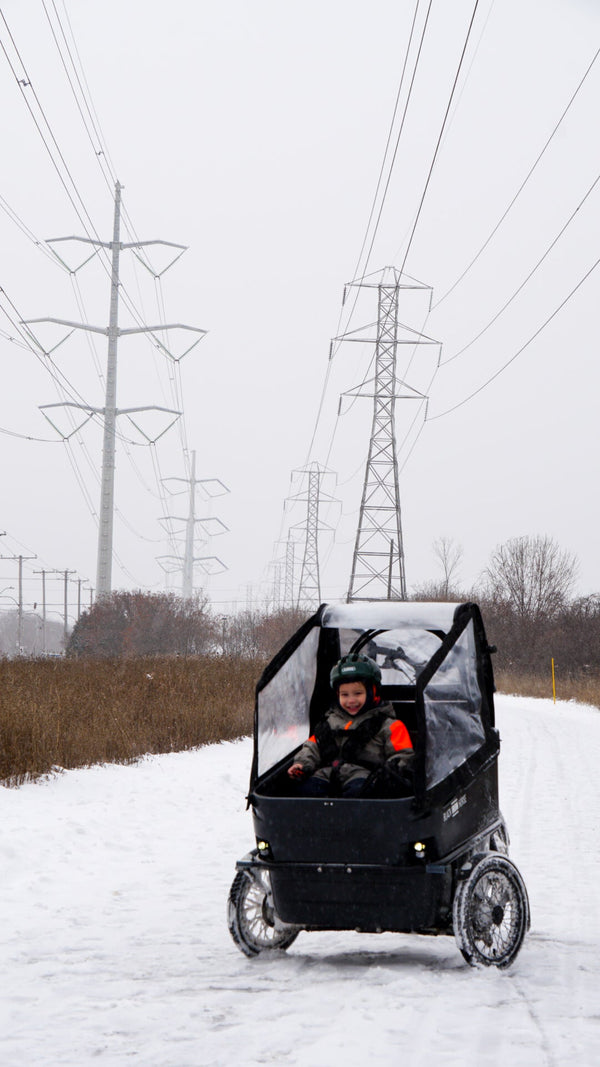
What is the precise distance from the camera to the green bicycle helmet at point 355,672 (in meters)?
5.69

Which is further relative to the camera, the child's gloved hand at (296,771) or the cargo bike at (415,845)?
the child's gloved hand at (296,771)

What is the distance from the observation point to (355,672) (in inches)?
223

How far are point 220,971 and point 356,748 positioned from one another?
120cm

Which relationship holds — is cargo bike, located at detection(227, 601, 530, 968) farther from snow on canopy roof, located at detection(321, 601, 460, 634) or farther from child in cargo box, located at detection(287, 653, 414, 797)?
snow on canopy roof, located at detection(321, 601, 460, 634)

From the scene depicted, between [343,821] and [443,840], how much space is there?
47 cm

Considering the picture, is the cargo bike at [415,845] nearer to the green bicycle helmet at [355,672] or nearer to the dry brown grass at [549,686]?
the green bicycle helmet at [355,672]

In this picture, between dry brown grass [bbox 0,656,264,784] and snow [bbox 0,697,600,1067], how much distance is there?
4.59ft

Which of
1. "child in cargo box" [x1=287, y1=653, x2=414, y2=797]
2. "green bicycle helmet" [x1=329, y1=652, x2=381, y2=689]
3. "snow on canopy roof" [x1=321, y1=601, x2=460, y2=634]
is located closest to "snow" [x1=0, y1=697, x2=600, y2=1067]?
"child in cargo box" [x1=287, y1=653, x2=414, y2=797]

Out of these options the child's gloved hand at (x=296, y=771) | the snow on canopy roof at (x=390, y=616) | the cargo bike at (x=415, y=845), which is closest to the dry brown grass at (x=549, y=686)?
the snow on canopy roof at (x=390, y=616)

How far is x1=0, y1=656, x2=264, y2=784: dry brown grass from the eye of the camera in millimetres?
11375

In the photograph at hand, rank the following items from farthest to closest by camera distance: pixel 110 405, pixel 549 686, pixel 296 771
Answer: pixel 549 686 < pixel 110 405 < pixel 296 771

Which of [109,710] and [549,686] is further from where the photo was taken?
[549,686]

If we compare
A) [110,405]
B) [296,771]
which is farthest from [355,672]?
[110,405]

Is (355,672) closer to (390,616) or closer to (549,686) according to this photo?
(390,616)
